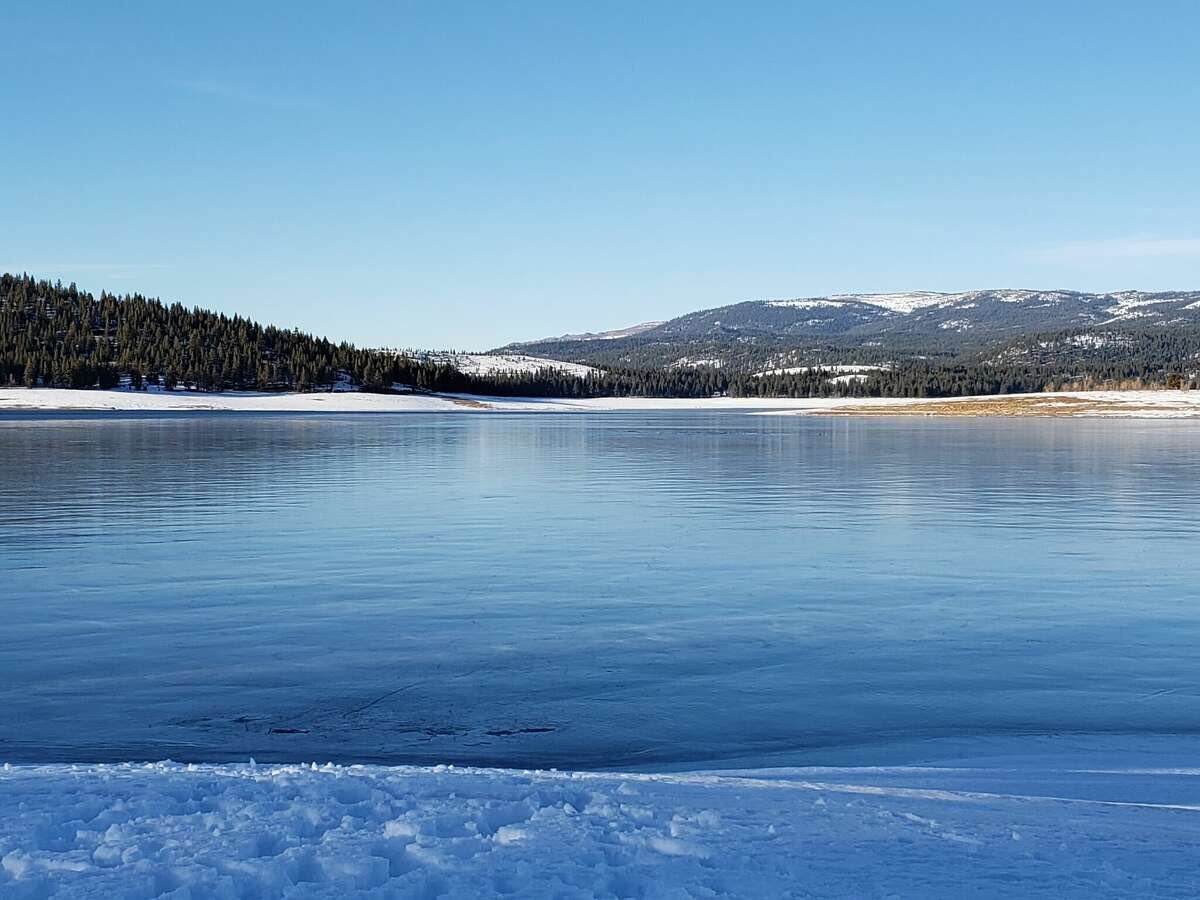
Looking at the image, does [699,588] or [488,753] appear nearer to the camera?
[488,753]

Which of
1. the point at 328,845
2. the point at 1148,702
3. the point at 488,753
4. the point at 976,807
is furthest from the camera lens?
the point at 1148,702

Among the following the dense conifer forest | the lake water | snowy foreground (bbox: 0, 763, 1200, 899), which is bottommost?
the lake water

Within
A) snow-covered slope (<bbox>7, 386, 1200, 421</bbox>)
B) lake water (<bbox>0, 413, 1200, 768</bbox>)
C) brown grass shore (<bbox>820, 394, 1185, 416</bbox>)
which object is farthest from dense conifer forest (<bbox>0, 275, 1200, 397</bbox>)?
lake water (<bbox>0, 413, 1200, 768</bbox>)

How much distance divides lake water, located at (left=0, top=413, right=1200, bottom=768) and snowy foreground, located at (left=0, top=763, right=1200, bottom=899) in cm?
107

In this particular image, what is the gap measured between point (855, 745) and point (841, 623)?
365 centimetres

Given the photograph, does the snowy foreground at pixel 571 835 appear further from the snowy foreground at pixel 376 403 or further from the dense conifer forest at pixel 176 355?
the dense conifer forest at pixel 176 355

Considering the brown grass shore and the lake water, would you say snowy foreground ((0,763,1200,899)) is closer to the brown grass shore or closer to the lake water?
the lake water

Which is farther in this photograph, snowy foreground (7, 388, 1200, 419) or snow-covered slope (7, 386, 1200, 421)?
snowy foreground (7, 388, 1200, 419)

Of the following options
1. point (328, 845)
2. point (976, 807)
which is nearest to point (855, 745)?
point (976, 807)

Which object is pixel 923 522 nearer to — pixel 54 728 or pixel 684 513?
pixel 684 513

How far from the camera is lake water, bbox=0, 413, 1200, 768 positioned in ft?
24.5

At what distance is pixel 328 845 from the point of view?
497cm

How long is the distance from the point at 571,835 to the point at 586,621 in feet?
18.6

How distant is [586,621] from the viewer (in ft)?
35.3
